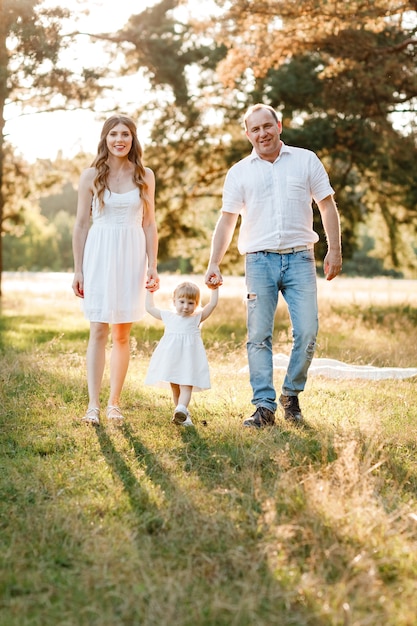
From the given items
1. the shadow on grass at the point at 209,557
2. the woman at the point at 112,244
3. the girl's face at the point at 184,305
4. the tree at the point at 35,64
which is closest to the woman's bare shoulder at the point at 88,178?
the woman at the point at 112,244

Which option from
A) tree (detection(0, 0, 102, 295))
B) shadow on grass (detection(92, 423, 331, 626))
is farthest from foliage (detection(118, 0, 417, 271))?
shadow on grass (detection(92, 423, 331, 626))

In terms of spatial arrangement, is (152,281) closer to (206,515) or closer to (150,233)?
(150,233)

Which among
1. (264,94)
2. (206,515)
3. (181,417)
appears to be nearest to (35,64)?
(264,94)

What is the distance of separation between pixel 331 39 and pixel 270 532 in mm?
11422

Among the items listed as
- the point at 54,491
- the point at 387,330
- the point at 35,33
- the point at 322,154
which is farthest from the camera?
the point at 322,154

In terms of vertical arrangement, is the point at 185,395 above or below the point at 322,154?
below

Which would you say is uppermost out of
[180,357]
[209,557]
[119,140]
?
[119,140]

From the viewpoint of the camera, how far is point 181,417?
5539mm

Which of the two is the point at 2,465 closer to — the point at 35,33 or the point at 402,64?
the point at 402,64

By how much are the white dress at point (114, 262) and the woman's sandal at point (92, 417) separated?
637mm

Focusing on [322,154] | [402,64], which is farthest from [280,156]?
[322,154]

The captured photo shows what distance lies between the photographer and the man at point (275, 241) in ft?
18.3

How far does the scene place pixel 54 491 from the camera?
4.09m

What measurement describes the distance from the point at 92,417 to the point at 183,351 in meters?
0.79
